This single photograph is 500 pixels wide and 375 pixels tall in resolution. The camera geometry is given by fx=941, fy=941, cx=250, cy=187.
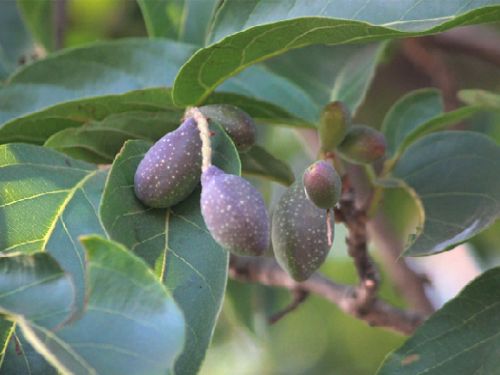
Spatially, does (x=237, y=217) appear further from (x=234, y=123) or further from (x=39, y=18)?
(x=39, y=18)

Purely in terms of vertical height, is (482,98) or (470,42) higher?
(482,98)

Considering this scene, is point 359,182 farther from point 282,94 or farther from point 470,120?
point 282,94

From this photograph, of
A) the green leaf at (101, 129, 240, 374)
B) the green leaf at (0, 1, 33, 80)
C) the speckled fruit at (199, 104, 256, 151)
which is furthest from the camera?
the green leaf at (0, 1, 33, 80)

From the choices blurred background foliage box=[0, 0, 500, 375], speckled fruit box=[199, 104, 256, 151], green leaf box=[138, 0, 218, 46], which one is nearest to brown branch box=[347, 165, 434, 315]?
blurred background foliage box=[0, 0, 500, 375]

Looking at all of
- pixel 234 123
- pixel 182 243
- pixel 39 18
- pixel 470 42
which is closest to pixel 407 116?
pixel 234 123

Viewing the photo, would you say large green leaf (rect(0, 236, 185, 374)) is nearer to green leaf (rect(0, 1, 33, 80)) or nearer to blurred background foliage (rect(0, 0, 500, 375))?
green leaf (rect(0, 1, 33, 80))

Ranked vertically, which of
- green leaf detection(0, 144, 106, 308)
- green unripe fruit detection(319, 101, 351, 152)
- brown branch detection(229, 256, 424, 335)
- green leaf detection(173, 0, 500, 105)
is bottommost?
brown branch detection(229, 256, 424, 335)

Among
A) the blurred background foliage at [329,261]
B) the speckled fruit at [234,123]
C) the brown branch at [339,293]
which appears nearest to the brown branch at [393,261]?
the blurred background foliage at [329,261]

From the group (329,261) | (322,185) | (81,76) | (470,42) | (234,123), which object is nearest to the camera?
(322,185)
